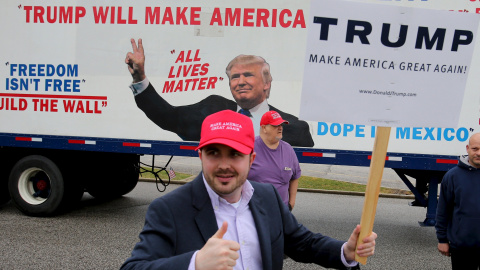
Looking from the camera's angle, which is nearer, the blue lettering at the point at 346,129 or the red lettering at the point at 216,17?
the blue lettering at the point at 346,129

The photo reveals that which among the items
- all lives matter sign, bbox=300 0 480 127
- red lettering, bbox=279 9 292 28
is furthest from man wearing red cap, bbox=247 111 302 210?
red lettering, bbox=279 9 292 28

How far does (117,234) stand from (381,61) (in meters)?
5.60

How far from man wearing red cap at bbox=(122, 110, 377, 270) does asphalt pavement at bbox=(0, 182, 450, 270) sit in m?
3.82

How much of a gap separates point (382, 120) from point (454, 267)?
2.21 meters

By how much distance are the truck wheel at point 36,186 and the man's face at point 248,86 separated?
10.4 feet

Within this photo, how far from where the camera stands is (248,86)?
6922 millimetres

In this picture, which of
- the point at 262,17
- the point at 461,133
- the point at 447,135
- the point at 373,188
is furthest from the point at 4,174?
the point at 373,188

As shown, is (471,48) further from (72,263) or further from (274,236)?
(72,263)

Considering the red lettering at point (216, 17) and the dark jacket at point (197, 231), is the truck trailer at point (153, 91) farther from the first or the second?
the dark jacket at point (197, 231)

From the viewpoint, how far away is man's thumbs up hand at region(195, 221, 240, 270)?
1.53 m

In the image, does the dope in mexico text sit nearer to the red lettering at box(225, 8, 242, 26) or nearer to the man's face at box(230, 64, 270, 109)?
the man's face at box(230, 64, 270, 109)

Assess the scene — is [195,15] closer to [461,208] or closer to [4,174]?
[4,174]

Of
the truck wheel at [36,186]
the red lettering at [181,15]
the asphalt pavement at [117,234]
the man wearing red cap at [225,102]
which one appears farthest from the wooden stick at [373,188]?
the truck wheel at [36,186]

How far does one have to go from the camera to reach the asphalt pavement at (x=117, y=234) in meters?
5.69
